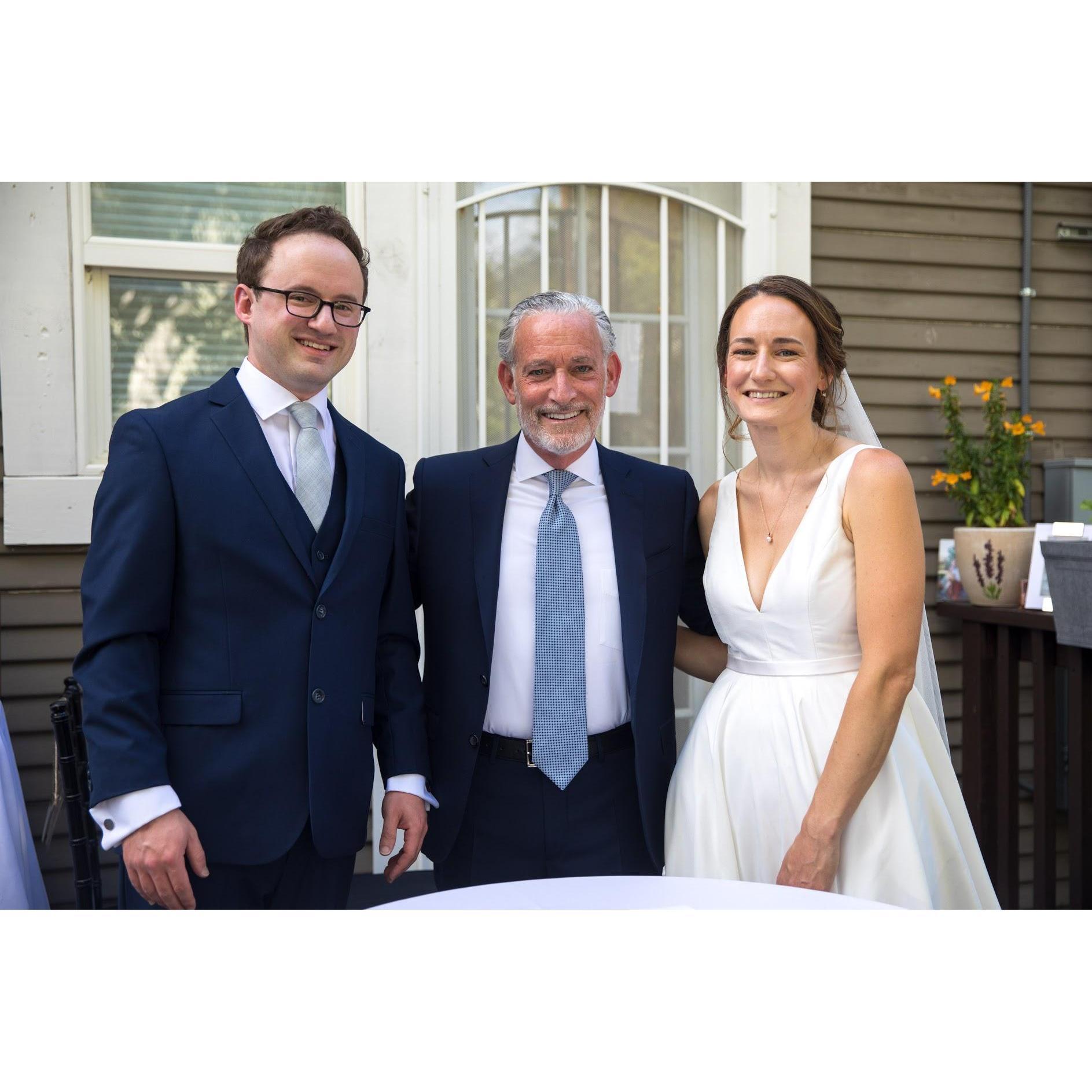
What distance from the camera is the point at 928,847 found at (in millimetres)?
1813

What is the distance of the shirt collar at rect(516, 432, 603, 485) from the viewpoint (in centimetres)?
203

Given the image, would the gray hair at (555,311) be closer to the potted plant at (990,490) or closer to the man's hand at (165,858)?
the man's hand at (165,858)

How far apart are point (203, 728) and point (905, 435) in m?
2.74

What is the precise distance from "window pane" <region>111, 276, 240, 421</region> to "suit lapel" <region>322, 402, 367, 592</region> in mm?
1341

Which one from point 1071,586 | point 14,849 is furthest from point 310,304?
point 1071,586

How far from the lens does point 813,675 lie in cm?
187

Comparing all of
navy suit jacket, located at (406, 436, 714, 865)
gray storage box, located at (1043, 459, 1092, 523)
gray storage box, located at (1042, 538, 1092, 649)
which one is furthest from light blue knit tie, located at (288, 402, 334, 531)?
gray storage box, located at (1043, 459, 1092, 523)

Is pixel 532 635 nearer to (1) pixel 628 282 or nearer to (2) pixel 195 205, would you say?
(1) pixel 628 282

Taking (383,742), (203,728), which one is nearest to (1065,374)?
(383,742)

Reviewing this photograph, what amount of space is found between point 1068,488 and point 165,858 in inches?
127

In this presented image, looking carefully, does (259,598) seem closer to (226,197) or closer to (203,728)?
(203,728)

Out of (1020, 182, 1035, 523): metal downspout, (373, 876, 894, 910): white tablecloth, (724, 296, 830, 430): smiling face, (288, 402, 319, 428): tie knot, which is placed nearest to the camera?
(373, 876, 894, 910): white tablecloth

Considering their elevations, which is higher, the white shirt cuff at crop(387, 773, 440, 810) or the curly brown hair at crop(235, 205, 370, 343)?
the curly brown hair at crop(235, 205, 370, 343)

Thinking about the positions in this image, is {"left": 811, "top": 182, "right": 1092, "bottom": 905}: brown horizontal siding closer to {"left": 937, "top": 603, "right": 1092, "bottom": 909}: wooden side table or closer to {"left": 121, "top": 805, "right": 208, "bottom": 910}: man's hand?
{"left": 937, "top": 603, "right": 1092, "bottom": 909}: wooden side table
